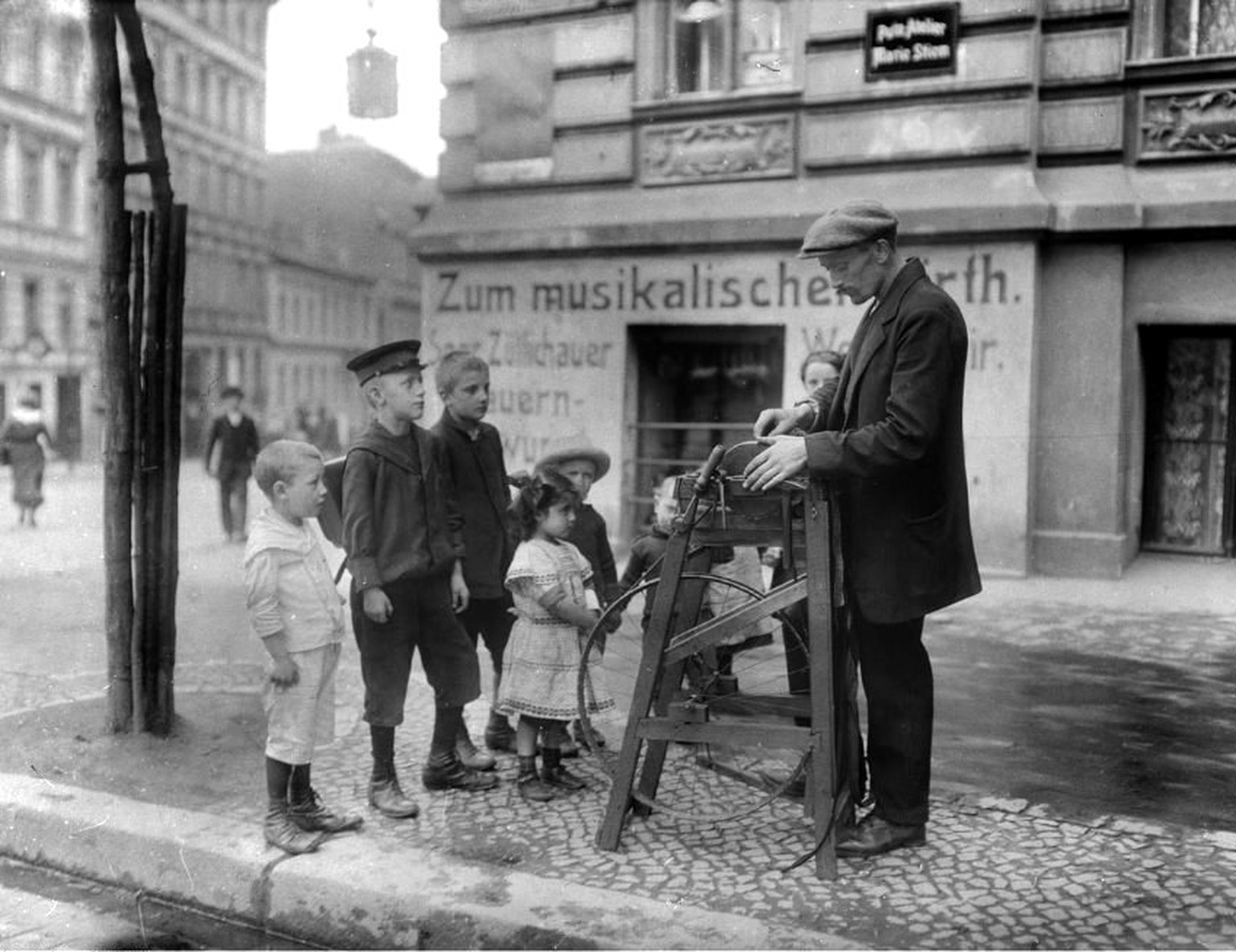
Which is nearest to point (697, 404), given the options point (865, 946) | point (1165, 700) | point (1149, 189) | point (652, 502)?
point (652, 502)

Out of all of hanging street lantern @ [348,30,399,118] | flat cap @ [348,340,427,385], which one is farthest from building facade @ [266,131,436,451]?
flat cap @ [348,340,427,385]

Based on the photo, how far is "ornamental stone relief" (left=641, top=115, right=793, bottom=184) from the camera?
33.5 feet

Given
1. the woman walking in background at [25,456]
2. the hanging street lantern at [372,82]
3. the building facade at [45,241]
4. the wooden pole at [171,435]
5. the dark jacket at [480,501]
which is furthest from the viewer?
the building facade at [45,241]

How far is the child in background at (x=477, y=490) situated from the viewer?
4867 millimetres

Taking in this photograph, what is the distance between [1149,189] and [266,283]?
7.50 metres

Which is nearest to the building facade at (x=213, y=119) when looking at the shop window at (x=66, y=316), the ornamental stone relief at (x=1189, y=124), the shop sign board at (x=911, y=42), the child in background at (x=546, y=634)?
the child in background at (x=546, y=634)

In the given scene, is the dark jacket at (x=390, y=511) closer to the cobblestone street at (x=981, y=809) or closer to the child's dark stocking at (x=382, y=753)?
the child's dark stocking at (x=382, y=753)

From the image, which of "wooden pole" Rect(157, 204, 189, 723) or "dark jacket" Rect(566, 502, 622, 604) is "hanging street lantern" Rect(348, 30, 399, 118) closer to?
"wooden pole" Rect(157, 204, 189, 723)

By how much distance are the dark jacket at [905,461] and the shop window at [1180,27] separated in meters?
6.24

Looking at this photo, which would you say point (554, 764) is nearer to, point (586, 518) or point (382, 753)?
point (382, 753)

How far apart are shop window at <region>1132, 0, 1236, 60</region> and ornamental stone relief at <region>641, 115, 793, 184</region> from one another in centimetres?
260

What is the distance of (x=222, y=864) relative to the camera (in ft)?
12.9

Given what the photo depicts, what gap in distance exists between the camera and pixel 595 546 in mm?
5168

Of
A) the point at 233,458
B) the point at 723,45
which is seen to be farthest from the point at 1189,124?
the point at 233,458
